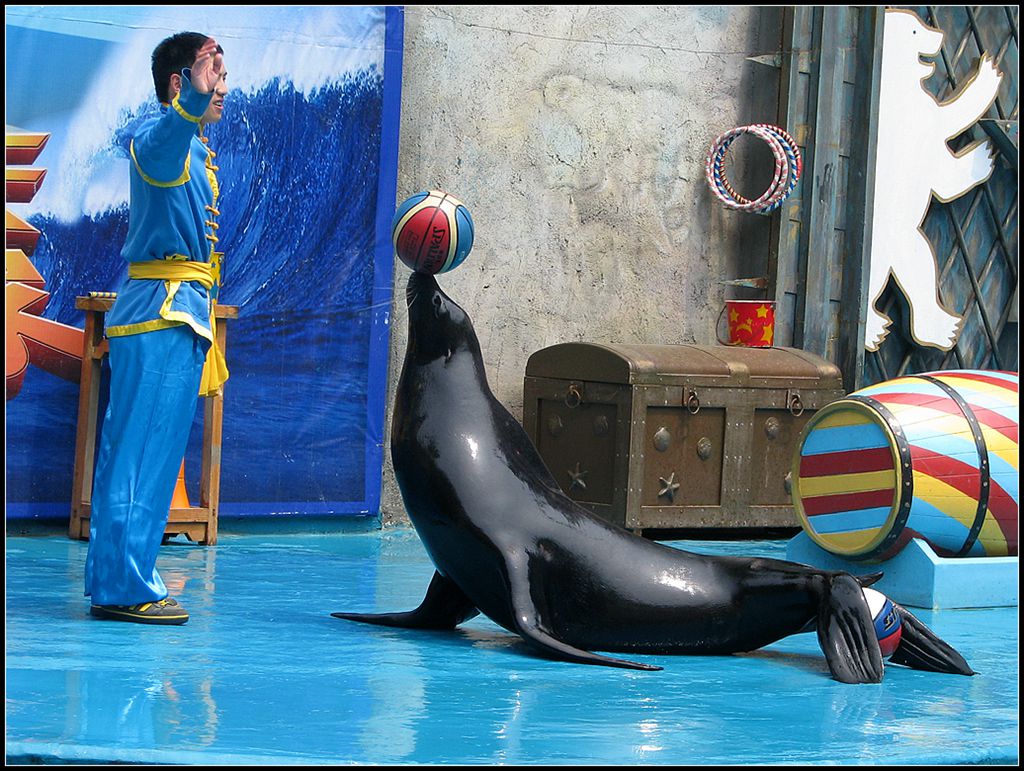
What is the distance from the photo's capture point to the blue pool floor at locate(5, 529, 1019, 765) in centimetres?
313

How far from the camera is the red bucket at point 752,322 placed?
771 centimetres

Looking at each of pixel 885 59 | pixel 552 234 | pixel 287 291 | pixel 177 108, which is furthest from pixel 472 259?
pixel 177 108

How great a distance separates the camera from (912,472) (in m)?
5.54

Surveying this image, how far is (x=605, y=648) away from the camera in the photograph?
443cm

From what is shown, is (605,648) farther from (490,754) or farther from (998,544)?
(998,544)

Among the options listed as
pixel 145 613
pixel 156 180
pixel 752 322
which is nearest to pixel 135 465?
pixel 145 613

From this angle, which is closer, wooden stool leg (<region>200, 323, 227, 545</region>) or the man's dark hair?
the man's dark hair

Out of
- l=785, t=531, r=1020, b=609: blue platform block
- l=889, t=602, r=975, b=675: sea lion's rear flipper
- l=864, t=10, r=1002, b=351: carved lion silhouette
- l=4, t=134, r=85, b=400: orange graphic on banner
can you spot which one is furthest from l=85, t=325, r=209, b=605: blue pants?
l=864, t=10, r=1002, b=351: carved lion silhouette

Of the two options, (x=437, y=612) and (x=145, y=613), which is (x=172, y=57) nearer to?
(x=145, y=613)

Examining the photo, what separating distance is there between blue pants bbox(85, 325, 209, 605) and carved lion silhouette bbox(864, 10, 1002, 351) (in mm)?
4726

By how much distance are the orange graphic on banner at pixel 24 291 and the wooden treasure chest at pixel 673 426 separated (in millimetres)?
2340

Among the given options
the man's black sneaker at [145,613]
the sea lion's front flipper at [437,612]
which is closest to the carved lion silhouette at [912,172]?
the sea lion's front flipper at [437,612]

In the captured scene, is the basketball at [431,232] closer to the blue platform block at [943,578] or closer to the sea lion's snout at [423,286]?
the sea lion's snout at [423,286]

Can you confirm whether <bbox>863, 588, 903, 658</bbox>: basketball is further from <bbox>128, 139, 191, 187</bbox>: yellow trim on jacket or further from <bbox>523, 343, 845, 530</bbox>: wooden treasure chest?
<bbox>523, 343, 845, 530</bbox>: wooden treasure chest
